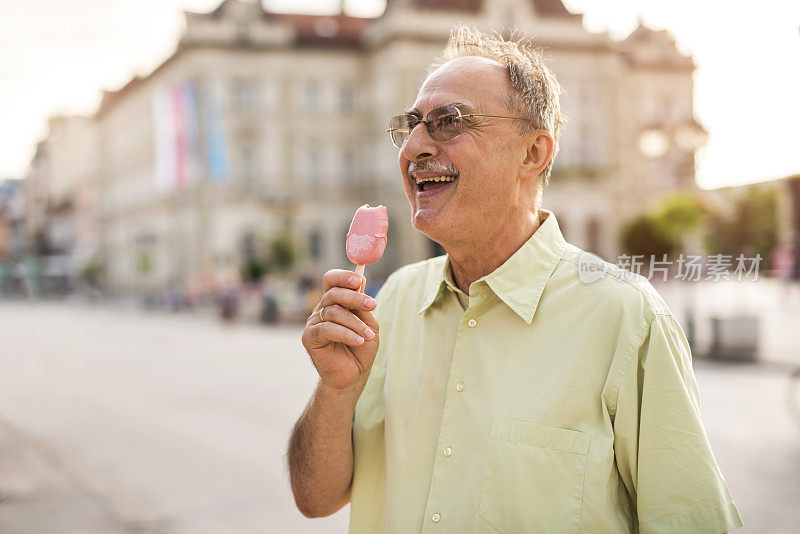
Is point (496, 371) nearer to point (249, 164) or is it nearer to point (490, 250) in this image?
point (490, 250)

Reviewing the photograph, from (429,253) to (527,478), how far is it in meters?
42.4

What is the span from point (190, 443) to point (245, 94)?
133 ft

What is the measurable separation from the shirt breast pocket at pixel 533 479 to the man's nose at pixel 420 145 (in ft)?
2.44

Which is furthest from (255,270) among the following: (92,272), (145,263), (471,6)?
(92,272)

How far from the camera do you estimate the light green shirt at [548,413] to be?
1729mm

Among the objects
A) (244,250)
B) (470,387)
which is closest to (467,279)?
(470,387)

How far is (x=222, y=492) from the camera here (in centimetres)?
648

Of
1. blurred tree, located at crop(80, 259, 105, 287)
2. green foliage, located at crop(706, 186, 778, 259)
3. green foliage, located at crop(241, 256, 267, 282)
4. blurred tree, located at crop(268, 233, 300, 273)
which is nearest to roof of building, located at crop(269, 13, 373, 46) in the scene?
blurred tree, located at crop(268, 233, 300, 273)

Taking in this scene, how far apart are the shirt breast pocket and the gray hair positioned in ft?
2.60

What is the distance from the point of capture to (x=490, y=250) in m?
2.10

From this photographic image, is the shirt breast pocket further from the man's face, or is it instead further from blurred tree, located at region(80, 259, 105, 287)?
blurred tree, located at region(80, 259, 105, 287)

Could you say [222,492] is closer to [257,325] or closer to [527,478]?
[527,478]

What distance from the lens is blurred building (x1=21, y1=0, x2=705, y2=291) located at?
147 feet

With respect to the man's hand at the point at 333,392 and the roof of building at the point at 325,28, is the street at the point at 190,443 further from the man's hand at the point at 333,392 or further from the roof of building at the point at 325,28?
the roof of building at the point at 325,28
